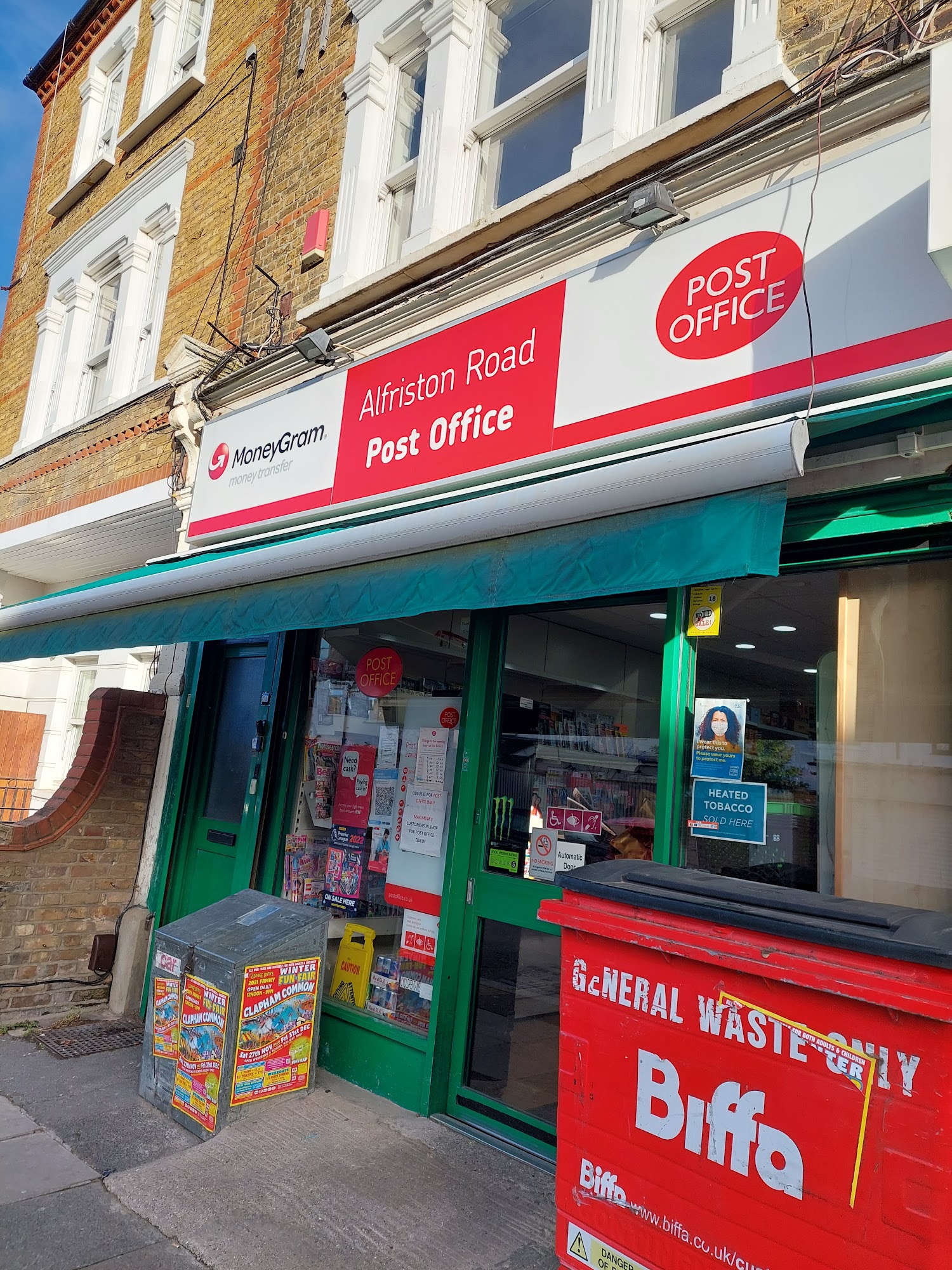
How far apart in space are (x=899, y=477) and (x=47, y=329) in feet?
35.2

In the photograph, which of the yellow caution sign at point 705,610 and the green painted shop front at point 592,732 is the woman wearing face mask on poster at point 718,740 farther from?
the yellow caution sign at point 705,610

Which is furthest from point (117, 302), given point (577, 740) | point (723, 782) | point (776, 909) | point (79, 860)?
point (776, 909)

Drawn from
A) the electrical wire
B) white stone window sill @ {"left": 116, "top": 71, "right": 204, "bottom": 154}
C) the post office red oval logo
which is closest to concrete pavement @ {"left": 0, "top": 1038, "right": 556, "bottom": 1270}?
the post office red oval logo

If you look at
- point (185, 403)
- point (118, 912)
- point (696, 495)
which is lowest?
point (118, 912)

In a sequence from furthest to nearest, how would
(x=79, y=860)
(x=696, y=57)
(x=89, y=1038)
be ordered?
(x=79, y=860), (x=89, y=1038), (x=696, y=57)

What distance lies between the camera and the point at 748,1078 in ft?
7.22

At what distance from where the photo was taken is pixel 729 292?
3734 millimetres

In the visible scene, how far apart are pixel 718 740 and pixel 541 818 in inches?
44.5

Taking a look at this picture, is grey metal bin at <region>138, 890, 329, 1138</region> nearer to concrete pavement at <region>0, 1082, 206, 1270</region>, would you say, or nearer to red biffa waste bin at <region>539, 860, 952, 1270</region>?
concrete pavement at <region>0, 1082, 206, 1270</region>

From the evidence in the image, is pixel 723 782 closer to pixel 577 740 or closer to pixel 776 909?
pixel 577 740

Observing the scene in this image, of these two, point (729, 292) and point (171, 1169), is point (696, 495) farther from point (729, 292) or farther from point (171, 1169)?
point (171, 1169)

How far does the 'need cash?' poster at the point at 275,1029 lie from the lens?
425 cm

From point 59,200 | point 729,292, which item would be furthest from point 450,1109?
point 59,200

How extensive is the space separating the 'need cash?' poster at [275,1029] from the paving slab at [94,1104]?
38cm
